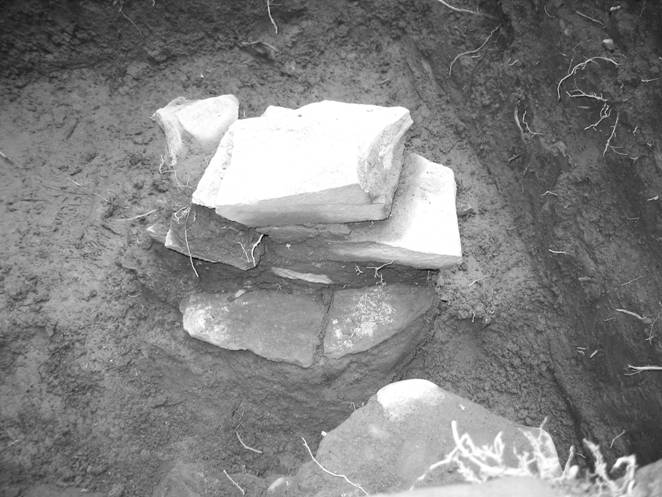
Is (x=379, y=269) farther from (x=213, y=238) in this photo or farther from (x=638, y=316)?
(x=638, y=316)

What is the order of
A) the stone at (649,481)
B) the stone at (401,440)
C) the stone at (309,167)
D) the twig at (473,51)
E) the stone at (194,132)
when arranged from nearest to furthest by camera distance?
1. the stone at (649,481)
2. the stone at (401,440)
3. the stone at (309,167)
4. the stone at (194,132)
5. the twig at (473,51)

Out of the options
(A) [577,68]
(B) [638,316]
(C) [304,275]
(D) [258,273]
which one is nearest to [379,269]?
(C) [304,275]

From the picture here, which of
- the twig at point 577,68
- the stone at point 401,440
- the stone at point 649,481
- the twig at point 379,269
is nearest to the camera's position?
the stone at point 649,481

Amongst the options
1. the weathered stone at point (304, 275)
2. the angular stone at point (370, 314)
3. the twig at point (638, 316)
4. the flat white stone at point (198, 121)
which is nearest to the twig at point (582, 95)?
the twig at point (638, 316)

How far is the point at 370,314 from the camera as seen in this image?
2.39 m

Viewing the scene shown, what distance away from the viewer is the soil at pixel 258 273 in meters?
2.22

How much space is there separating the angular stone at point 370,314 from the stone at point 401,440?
1.00ft

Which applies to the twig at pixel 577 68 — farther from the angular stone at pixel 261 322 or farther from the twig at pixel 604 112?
the angular stone at pixel 261 322

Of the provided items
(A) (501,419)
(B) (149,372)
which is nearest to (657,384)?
(A) (501,419)

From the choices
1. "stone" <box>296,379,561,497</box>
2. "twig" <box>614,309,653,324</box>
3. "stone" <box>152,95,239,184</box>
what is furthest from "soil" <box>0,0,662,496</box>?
"stone" <box>296,379,561,497</box>

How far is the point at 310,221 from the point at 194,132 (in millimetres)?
788

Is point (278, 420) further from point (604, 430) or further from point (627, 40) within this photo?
point (627, 40)

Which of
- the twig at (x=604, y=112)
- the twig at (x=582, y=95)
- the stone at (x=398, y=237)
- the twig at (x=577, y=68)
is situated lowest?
the stone at (x=398, y=237)

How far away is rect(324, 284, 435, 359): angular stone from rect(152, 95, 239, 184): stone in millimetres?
911
